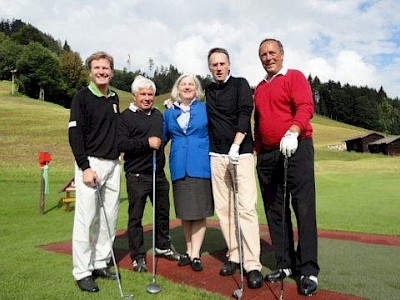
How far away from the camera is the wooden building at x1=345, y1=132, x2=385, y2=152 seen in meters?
65.1

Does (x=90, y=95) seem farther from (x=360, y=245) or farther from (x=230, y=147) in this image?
(x=360, y=245)

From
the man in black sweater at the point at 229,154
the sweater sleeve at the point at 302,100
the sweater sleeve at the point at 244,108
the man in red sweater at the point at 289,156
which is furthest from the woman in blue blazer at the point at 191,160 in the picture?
the sweater sleeve at the point at 302,100

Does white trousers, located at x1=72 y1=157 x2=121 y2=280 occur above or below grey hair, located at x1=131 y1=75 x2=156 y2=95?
below

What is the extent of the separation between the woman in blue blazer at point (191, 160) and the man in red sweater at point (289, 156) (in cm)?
69

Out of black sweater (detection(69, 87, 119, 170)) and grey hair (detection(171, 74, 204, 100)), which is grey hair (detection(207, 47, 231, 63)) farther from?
black sweater (detection(69, 87, 119, 170))

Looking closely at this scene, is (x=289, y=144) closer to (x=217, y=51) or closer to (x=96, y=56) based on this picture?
(x=217, y=51)

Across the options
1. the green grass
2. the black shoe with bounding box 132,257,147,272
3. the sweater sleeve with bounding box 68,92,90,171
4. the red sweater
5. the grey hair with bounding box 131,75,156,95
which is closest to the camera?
the green grass

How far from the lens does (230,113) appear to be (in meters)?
4.89

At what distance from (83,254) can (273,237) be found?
85.0 inches

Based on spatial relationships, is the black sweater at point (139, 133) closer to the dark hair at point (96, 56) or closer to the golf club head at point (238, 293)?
the dark hair at point (96, 56)

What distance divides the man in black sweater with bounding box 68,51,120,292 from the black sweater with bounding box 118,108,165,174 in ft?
1.02

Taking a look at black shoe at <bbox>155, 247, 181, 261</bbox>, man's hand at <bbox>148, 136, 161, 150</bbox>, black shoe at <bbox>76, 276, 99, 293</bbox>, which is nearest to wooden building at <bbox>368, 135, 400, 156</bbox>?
black shoe at <bbox>155, 247, 181, 261</bbox>

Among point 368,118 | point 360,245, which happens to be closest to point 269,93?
point 360,245

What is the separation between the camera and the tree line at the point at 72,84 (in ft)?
271
